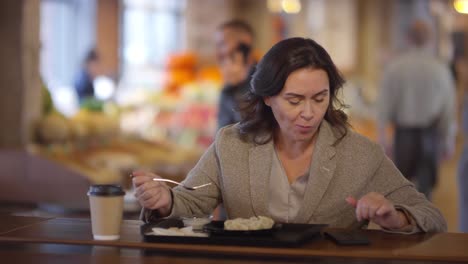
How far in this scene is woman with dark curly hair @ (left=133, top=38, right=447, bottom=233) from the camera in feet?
8.61

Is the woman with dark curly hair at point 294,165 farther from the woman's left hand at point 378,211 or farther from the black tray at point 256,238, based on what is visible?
the black tray at point 256,238

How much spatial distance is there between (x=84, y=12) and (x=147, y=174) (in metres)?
9.59

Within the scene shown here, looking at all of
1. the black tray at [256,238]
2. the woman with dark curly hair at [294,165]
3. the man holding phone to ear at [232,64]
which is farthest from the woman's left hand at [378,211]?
the man holding phone to ear at [232,64]

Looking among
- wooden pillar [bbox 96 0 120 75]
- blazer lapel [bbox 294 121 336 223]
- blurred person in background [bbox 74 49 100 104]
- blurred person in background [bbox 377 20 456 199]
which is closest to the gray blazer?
blazer lapel [bbox 294 121 336 223]

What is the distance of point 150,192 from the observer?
261 cm

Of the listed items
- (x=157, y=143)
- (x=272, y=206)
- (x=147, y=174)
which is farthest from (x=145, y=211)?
(x=157, y=143)

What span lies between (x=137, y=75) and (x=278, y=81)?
968cm

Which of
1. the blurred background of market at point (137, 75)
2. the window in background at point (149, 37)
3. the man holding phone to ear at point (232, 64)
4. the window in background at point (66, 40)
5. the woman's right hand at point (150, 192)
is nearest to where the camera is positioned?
the woman's right hand at point (150, 192)

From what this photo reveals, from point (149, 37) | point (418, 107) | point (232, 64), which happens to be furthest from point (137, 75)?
point (232, 64)

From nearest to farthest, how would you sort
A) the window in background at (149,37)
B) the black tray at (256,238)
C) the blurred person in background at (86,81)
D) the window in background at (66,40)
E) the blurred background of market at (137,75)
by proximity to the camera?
the black tray at (256,238) < the blurred background of market at (137,75) < the blurred person in background at (86,81) < the window in background at (66,40) < the window in background at (149,37)

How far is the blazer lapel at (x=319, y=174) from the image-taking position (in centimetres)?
269

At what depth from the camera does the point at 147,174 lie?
103 inches

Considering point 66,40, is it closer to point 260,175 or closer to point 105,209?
point 260,175

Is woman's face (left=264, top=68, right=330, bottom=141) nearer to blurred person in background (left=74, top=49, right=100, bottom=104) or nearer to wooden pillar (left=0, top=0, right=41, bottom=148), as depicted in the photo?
wooden pillar (left=0, top=0, right=41, bottom=148)
